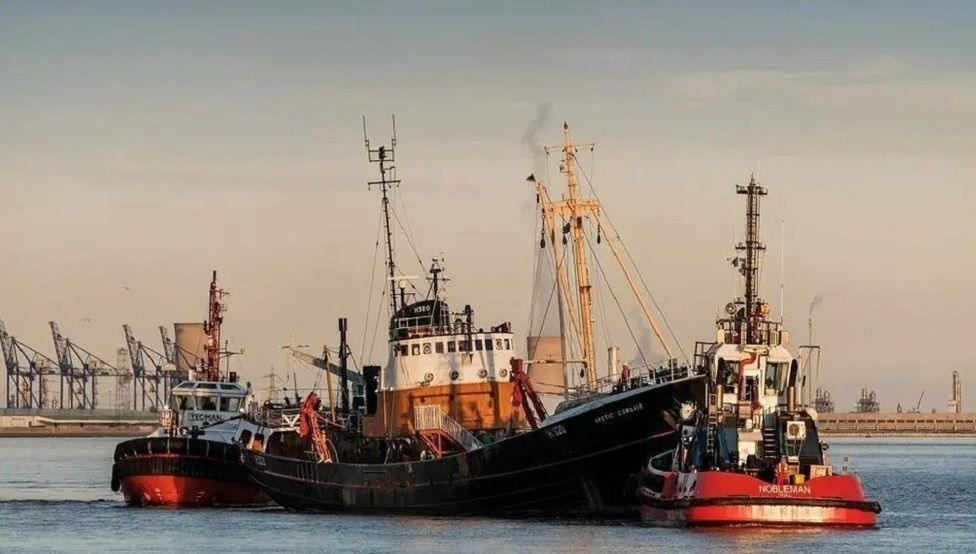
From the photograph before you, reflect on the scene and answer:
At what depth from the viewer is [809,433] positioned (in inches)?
2923

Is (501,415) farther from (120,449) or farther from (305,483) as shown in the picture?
(120,449)

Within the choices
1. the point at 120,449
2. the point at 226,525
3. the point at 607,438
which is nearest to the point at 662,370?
the point at 607,438

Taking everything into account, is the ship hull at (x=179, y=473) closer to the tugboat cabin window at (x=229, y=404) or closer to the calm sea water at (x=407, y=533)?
the calm sea water at (x=407, y=533)

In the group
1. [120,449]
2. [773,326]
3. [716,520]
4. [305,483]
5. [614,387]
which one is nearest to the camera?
[716,520]

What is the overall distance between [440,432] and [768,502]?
21278 millimetres

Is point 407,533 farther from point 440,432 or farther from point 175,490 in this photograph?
point 175,490

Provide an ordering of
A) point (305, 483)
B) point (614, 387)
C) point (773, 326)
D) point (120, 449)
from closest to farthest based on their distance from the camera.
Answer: point (773, 326)
point (614, 387)
point (305, 483)
point (120, 449)

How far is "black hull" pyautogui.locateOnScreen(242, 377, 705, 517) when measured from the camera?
80688mm

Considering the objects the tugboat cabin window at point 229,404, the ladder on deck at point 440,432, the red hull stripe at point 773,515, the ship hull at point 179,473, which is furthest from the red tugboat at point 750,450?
the tugboat cabin window at point 229,404

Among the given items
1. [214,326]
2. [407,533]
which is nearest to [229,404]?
[214,326]

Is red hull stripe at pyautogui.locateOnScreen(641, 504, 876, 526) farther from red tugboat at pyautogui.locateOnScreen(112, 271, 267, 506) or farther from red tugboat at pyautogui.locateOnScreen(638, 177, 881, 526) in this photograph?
red tugboat at pyautogui.locateOnScreen(112, 271, 267, 506)

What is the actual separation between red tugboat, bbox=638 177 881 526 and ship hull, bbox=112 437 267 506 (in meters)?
31.3

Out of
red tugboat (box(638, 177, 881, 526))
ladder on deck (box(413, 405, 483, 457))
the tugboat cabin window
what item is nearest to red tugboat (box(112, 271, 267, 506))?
the tugboat cabin window

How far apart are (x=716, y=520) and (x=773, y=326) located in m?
10.00
